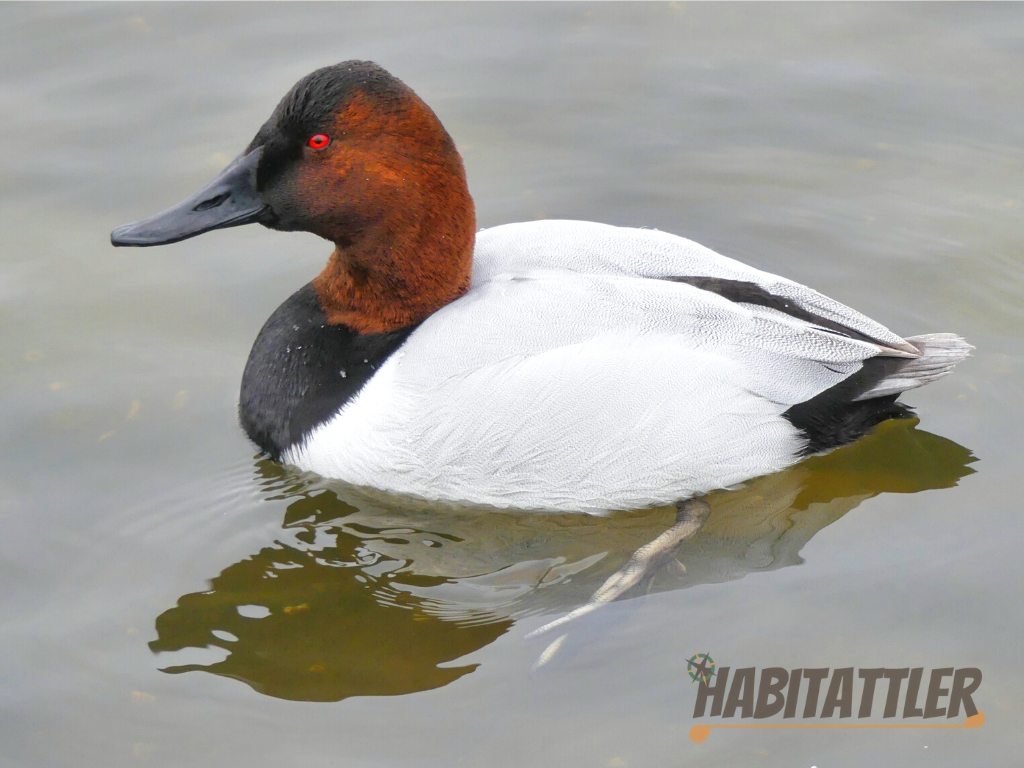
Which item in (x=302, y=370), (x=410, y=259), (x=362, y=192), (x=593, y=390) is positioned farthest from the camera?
(x=302, y=370)

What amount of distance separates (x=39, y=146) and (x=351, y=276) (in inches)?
108

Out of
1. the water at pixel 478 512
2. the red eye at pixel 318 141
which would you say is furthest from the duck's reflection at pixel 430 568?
the red eye at pixel 318 141

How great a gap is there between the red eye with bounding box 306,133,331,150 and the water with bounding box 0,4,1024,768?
1.33 meters

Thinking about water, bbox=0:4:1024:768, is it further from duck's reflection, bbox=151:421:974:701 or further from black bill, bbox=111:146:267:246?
black bill, bbox=111:146:267:246

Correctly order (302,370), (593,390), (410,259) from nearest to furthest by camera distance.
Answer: (593,390), (410,259), (302,370)

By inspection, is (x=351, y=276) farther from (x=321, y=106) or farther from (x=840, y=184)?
(x=840, y=184)

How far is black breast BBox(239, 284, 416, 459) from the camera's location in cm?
521

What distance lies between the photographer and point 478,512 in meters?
5.25

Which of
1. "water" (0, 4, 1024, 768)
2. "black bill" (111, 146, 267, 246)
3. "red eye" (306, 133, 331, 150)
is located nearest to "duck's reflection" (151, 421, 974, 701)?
"water" (0, 4, 1024, 768)

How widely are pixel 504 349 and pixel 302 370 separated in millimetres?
860

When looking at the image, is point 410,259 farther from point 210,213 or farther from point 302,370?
point 210,213

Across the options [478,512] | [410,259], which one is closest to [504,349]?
[410,259]

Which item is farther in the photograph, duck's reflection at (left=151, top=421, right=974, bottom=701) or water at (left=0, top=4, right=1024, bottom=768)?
duck's reflection at (left=151, top=421, right=974, bottom=701)

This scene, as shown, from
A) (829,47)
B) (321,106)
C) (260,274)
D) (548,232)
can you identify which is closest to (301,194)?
(321,106)
